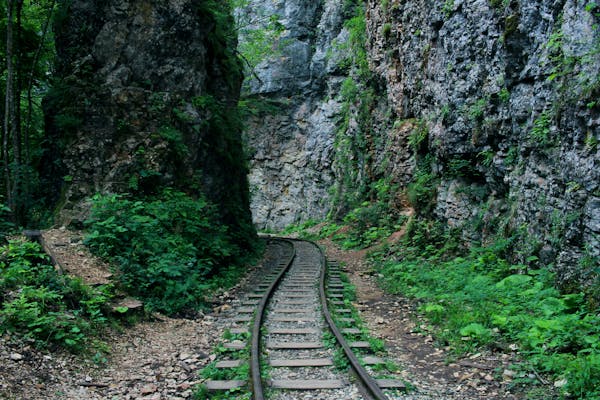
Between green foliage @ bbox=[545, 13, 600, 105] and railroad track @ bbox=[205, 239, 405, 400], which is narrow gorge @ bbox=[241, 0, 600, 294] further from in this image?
railroad track @ bbox=[205, 239, 405, 400]

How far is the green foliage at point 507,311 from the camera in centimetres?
509

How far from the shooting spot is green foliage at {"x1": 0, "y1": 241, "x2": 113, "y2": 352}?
5.50m

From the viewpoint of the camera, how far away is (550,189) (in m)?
8.05

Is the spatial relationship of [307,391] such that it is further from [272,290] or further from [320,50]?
[320,50]

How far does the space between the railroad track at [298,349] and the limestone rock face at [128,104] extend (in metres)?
4.33

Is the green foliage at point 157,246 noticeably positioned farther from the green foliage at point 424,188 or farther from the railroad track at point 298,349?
the green foliage at point 424,188

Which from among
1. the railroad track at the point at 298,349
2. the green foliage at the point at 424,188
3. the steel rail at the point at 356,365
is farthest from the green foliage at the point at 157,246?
the green foliage at the point at 424,188

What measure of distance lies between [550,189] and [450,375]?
14.9 ft

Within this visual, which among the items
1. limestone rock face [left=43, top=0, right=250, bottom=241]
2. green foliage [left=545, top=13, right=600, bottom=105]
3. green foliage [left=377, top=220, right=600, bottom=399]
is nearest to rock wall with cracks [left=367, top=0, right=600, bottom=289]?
green foliage [left=545, top=13, right=600, bottom=105]

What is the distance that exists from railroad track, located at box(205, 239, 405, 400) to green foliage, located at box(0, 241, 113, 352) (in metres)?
2.06

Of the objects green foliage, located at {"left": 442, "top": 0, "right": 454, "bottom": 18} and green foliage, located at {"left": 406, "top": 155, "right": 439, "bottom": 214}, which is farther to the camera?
green foliage, located at {"left": 406, "top": 155, "right": 439, "bottom": 214}

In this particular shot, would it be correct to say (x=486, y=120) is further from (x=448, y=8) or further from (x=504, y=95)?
(x=448, y=8)

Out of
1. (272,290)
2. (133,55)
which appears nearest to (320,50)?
(133,55)

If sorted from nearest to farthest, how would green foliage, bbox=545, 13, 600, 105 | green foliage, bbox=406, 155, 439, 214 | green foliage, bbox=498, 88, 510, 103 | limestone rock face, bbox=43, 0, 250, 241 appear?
green foliage, bbox=545, 13, 600, 105, green foliage, bbox=498, 88, 510, 103, limestone rock face, bbox=43, 0, 250, 241, green foliage, bbox=406, 155, 439, 214
